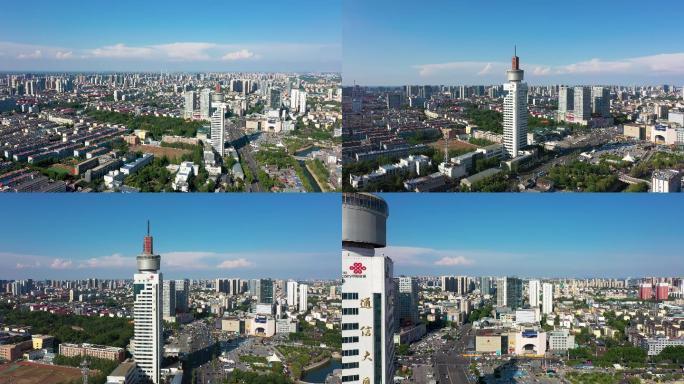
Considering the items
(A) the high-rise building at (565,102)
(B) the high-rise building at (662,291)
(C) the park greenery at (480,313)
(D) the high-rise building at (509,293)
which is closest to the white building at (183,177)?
(A) the high-rise building at (565,102)

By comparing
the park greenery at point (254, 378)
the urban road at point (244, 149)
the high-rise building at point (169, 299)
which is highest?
the urban road at point (244, 149)

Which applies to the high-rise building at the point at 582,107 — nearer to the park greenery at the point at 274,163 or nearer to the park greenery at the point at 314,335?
the park greenery at the point at 274,163

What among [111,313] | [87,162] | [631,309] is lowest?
[631,309]

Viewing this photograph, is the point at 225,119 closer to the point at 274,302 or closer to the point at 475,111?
the point at 274,302

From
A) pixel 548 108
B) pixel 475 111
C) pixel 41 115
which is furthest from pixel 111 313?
pixel 548 108

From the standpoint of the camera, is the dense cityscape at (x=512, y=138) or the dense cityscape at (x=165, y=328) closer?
the dense cityscape at (x=165, y=328)
